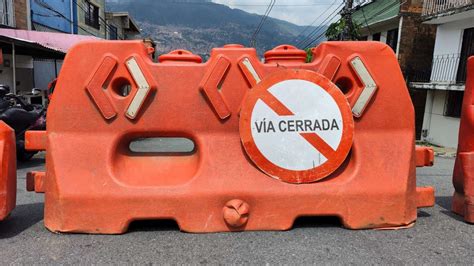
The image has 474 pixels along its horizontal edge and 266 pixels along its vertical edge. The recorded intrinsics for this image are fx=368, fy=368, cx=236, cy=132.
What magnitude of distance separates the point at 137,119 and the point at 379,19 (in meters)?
16.9

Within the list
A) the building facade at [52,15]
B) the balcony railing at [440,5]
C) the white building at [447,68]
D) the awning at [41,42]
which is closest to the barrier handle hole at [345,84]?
the awning at [41,42]

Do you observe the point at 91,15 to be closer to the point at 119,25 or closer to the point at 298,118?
the point at 119,25

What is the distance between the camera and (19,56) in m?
12.4

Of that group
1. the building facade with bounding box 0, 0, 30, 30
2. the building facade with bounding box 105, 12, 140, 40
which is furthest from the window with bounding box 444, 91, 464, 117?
the building facade with bounding box 105, 12, 140, 40

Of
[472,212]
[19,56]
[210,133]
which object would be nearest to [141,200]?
[210,133]

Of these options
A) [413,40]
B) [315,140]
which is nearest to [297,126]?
[315,140]

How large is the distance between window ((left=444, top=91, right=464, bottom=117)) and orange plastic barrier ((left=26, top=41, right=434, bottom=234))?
12417 millimetres

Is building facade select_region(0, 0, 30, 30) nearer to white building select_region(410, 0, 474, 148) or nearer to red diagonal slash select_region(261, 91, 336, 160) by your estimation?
red diagonal slash select_region(261, 91, 336, 160)

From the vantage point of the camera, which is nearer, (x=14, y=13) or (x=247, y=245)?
(x=247, y=245)

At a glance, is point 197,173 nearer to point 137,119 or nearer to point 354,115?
point 137,119

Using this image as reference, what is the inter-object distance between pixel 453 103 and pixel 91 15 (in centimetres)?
2123

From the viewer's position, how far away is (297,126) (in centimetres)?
277

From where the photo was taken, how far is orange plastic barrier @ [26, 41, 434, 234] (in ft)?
8.77

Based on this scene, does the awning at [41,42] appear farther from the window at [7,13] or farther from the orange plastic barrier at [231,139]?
the orange plastic barrier at [231,139]
